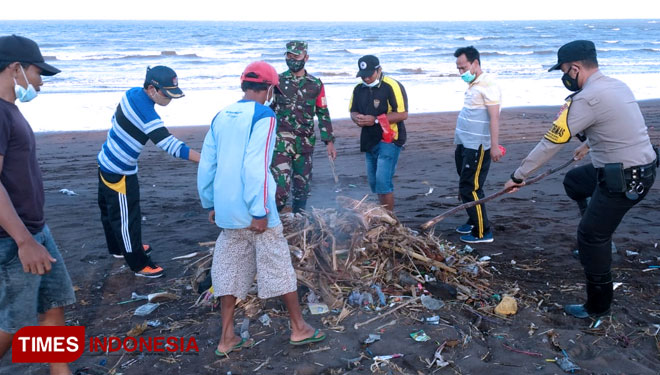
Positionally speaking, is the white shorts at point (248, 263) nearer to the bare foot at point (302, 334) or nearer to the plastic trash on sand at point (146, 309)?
the bare foot at point (302, 334)

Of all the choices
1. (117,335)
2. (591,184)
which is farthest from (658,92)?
(117,335)

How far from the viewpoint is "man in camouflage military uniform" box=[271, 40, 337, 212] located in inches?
244

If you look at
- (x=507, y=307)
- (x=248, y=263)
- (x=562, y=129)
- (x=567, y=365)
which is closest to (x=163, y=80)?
(x=248, y=263)

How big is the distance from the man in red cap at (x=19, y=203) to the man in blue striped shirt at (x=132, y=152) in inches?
64.6

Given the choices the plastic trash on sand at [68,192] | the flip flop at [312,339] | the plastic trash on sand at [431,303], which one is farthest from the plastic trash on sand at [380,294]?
the plastic trash on sand at [68,192]

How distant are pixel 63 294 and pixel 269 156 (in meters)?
1.53

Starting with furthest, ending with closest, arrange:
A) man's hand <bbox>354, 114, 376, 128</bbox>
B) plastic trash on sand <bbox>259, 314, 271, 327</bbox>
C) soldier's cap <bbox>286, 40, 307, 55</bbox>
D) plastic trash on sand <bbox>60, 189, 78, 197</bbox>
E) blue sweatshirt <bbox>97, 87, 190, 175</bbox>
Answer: plastic trash on sand <bbox>60, 189, 78, 197</bbox>
man's hand <bbox>354, 114, 376, 128</bbox>
soldier's cap <bbox>286, 40, 307, 55</bbox>
blue sweatshirt <bbox>97, 87, 190, 175</bbox>
plastic trash on sand <bbox>259, 314, 271, 327</bbox>

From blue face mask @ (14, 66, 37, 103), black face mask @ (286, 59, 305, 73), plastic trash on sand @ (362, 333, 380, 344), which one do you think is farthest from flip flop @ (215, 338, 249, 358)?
black face mask @ (286, 59, 305, 73)

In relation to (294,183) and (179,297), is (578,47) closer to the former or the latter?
(294,183)

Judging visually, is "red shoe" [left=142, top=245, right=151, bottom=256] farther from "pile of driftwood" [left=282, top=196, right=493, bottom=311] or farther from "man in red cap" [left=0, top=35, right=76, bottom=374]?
"man in red cap" [left=0, top=35, right=76, bottom=374]

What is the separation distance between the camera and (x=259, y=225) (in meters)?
3.60

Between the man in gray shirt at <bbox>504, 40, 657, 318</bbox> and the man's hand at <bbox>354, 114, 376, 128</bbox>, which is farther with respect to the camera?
the man's hand at <bbox>354, 114, 376, 128</bbox>

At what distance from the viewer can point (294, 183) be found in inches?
254

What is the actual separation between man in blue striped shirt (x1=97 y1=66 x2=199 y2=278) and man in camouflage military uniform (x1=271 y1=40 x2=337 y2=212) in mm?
1308
